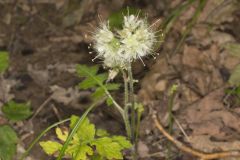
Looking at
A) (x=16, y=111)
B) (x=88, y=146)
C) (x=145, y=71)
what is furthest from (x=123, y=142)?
(x=145, y=71)

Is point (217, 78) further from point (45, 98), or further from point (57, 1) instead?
point (57, 1)

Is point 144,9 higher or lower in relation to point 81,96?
higher

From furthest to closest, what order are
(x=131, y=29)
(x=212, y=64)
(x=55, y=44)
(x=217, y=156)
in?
1. (x=55, y=44)
2. (x=212, y=64)
3. (x=217, y=156)
4. (x=131, y=29)

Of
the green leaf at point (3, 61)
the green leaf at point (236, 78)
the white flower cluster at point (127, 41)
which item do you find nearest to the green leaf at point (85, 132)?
the white flower cluster at point (127, 41)

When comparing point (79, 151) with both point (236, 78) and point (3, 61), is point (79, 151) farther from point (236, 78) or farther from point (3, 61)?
point (236, 78)

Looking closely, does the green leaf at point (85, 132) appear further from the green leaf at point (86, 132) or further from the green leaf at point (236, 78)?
the green leaf at point (236, 78)

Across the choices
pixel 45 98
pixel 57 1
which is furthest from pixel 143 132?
pixel 57 1

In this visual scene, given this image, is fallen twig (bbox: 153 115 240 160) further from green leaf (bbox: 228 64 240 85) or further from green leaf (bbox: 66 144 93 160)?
green leaf (bbox: 66 144 93 160)
